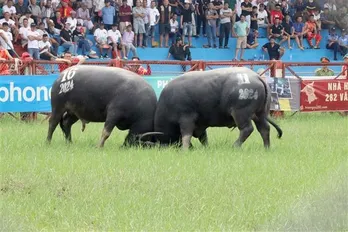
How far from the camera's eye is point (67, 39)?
1107 inches

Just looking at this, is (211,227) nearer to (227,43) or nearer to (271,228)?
(271,228)

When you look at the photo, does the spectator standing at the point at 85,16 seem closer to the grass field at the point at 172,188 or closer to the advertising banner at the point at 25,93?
the advertising banner at the point at 25,93

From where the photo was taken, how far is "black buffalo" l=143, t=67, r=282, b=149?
46.1 feet

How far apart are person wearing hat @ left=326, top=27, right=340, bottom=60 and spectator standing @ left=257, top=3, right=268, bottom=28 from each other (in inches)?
102

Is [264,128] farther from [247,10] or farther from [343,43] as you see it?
[343,43]

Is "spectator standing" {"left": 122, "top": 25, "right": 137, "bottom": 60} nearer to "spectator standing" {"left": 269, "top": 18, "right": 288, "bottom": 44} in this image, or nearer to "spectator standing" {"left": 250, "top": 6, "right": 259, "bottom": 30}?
"spectator standing" {"left": 250, "top": 6, "right": 259, "bottom": 30}

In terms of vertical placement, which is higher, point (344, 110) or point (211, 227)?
point (211, 227)

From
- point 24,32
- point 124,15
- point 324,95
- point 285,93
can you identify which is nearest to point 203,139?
point 285,93

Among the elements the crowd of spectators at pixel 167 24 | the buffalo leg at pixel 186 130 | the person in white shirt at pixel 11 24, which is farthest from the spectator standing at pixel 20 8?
the buffalo leg at pixel 186 130

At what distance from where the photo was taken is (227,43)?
33406 millimetres

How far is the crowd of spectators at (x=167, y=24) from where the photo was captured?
2711 centimetres

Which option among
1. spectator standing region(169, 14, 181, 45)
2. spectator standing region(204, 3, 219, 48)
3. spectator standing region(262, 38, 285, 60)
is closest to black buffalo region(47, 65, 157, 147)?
spectator standing region(169, 14, 181, 45)

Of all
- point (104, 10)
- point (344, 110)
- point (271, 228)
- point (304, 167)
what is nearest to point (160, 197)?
point (271, 228)

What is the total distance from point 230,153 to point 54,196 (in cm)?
398
